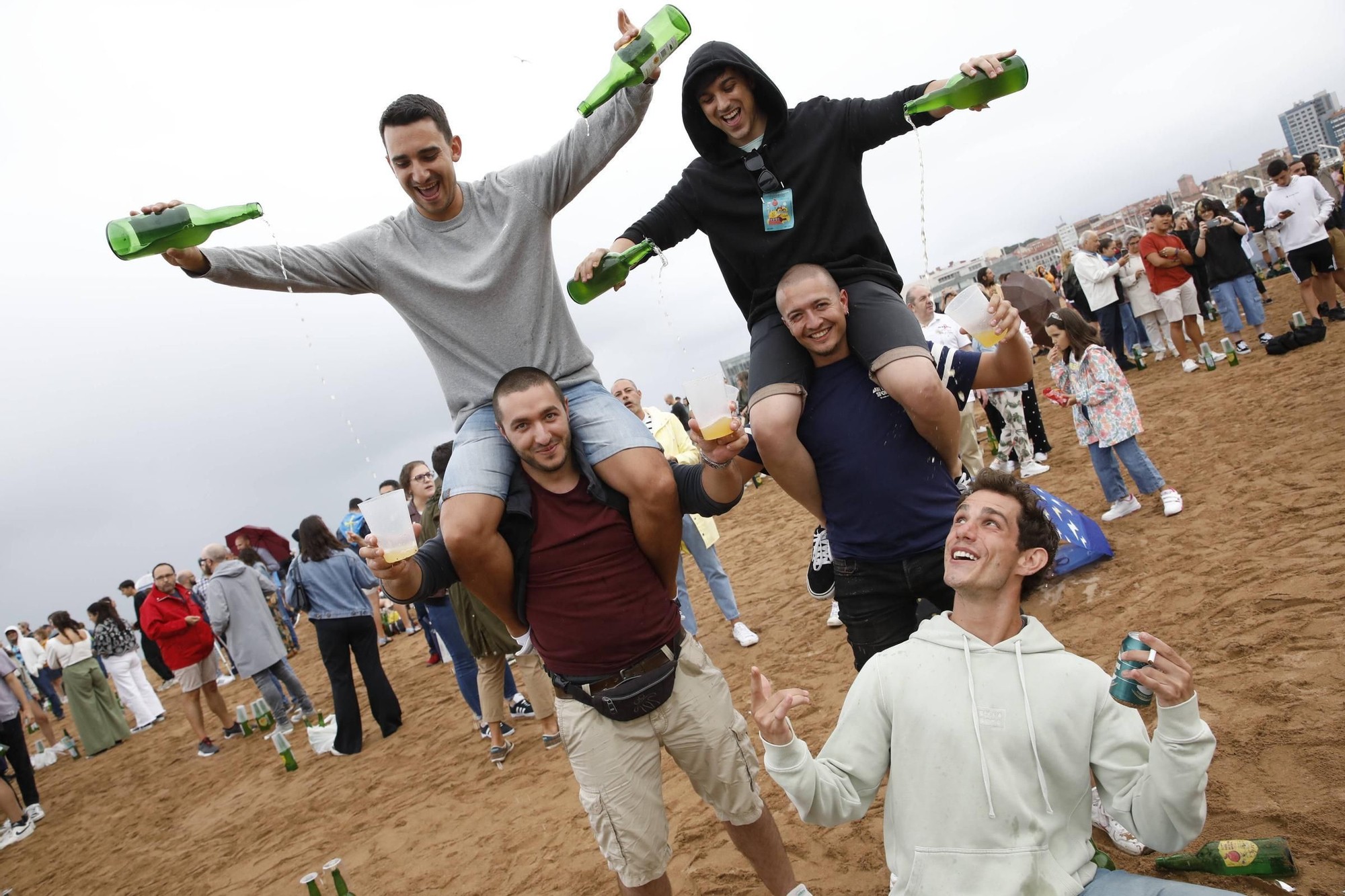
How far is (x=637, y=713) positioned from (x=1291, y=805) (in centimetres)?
250

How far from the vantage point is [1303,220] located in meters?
9.66

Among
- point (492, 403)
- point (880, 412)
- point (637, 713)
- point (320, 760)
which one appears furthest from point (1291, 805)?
point (320, 760)

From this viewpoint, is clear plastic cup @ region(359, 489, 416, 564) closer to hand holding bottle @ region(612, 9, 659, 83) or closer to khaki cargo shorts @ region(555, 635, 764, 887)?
khaki cargo shorts @ region(555, 635, 764, 887)

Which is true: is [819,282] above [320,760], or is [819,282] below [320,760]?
above

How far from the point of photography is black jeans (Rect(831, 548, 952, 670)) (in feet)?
9.16

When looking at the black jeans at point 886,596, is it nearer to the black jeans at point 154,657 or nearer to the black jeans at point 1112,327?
the black jeans at point 1112,327

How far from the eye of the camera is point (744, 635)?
23.5 ft

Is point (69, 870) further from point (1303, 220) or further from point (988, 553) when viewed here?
point (1303, 220)

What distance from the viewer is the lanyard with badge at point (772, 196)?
2912 millimetres

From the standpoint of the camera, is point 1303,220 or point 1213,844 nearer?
point 1213,844

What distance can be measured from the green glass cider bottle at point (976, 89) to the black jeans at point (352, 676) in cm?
662

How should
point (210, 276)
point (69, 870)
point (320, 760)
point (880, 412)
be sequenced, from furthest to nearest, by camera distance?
point (320, 760)
point (69, 870)
point (880, 412)
point (210, 276)

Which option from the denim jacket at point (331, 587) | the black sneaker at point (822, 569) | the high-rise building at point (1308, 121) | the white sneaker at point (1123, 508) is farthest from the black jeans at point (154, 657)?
the high-rise building at point (1308, 121)

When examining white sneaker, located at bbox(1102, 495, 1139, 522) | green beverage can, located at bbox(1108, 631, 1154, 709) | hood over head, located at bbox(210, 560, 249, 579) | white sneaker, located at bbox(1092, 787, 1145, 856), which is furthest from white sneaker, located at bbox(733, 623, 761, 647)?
hood over head, located at bbox(210, 560, 249, 579)
